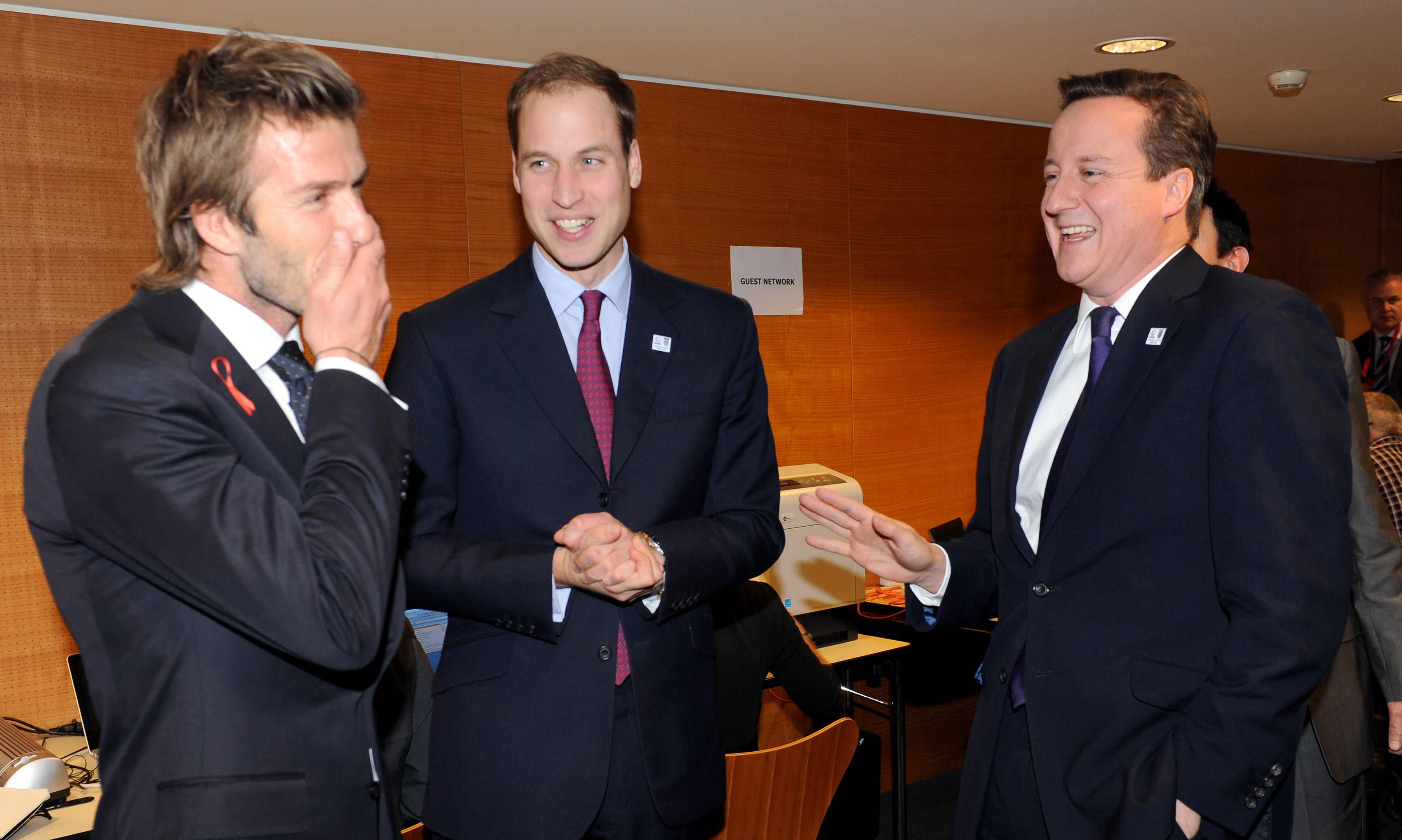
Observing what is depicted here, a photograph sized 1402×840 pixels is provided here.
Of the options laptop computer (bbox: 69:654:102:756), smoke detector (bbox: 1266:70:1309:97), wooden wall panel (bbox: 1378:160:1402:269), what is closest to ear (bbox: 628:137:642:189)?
laptop computer (bbox: 69:654:102:756)

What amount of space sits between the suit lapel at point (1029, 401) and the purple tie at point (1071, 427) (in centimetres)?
8

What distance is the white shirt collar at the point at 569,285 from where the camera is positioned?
1.93 m

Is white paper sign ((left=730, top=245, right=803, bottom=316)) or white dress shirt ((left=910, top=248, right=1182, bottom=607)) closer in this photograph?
white dress shirt ((left=910, top=248, right=1182, bottom=607))

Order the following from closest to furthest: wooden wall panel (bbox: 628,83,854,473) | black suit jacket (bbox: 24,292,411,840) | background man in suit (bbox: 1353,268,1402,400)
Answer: black suit jacket (bbox: 24,292,411,840) → wooden wall panel (bbox: 628,83,854,473) → background man in suit (bbox: 1353,268,1402,400)

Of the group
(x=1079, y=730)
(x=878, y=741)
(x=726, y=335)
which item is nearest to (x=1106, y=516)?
(x=1079, y=730)

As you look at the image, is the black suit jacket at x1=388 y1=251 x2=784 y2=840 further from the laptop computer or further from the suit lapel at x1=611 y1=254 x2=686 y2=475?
the laptop computer

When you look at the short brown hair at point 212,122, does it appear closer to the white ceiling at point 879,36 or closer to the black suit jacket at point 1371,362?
the white ceiling at point 879,36

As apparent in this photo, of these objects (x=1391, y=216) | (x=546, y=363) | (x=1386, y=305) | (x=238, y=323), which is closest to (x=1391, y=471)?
(x=546, y=363)

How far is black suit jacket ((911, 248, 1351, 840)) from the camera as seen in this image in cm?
154

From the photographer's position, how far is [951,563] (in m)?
2.04

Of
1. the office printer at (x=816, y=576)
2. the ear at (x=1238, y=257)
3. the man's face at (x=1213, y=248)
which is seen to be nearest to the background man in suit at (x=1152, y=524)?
the man's face at (x=1213, y=248)

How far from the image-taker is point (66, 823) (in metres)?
2.54

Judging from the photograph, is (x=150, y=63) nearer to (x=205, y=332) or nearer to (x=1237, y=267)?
(x=205, y=332)

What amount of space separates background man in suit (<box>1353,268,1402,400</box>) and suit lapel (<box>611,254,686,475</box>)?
6.70 metres
